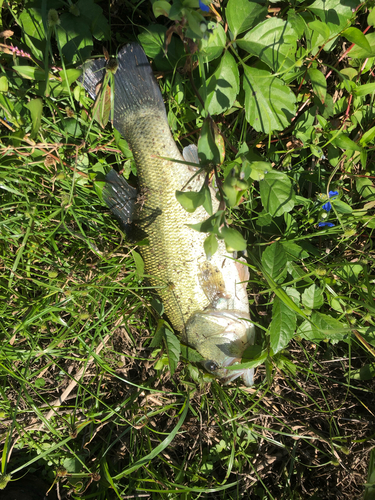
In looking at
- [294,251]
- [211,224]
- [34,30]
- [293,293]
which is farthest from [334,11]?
[34,30]

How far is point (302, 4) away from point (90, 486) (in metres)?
3.91

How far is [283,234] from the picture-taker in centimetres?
257

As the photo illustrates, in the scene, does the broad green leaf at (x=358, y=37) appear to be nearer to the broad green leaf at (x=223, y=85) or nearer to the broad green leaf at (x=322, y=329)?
the broad green leaf at (x=223, y=85)

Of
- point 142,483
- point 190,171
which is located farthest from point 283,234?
point 142,483

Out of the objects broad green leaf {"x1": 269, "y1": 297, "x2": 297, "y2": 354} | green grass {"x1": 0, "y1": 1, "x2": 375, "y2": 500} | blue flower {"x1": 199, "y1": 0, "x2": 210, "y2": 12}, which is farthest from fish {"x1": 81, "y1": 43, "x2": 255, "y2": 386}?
blue flower {"x1": 199, "y1": 0, "x2": 210, "y2": 12}

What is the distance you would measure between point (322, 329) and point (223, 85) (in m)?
1.75

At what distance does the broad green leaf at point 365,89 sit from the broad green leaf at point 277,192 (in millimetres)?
782

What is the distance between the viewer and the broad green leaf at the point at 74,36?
2307mm

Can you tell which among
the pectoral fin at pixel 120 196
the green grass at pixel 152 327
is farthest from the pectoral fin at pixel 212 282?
the pectoral fin at pixel 120 196

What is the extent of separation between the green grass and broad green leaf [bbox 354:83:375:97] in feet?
0.24

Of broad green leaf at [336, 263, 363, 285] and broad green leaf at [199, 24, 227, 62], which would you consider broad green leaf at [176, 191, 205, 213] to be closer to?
broad green leaf at [199, 24, 227, 62]

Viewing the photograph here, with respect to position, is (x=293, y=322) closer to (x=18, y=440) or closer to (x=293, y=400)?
(x=293, y=400)

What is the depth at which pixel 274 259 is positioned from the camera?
7.46ft

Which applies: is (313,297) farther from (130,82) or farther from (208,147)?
(130,82)
